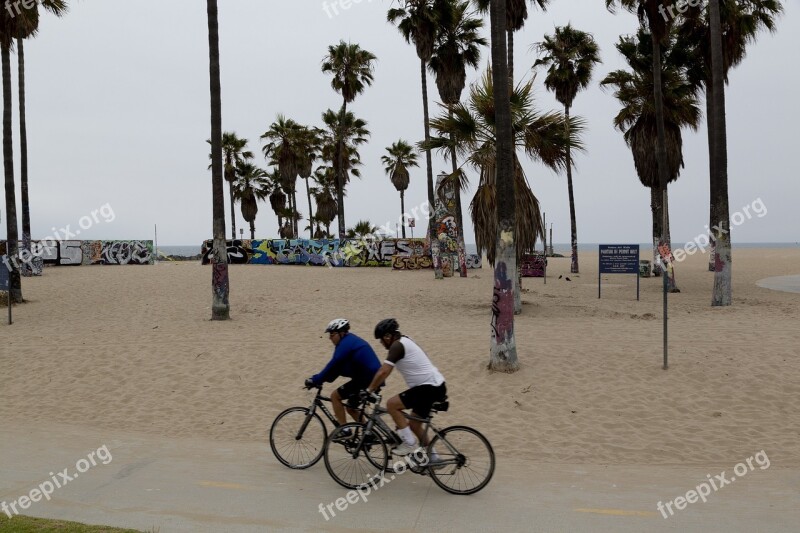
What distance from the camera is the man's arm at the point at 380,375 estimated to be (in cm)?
578

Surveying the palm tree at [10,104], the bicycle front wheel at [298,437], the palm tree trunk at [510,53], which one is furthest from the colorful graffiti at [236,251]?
the bicycle front wheel at [298,437]

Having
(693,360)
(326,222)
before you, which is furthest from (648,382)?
(326,222)

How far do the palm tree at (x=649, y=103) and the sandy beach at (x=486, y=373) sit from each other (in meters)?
11.0

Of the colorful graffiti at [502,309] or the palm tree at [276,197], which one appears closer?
the colorful graffiti at [502,309]

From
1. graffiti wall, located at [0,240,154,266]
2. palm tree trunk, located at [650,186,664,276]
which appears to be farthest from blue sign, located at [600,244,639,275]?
graffiti wall, located at [0,240,154,266]

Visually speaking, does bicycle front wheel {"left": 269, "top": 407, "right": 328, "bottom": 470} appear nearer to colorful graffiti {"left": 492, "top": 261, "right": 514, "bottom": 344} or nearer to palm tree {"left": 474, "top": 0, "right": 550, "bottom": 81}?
colorful graffiti {"left": 492, "top": 261, "right": 514, "bottom": 344}

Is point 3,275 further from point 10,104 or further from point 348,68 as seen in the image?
point 348,68

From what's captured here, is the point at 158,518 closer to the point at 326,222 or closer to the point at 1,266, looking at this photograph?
the point at 1,266

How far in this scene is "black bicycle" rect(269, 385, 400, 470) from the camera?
6.69 m

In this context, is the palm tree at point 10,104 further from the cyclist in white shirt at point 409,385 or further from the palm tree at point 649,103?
the palm tree at point 649,103

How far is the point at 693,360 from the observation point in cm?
1102

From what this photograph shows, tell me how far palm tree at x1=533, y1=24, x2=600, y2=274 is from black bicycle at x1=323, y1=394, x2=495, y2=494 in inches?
1262

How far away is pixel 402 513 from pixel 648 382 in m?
6.01

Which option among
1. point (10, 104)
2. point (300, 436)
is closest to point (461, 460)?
point (300, 436)
